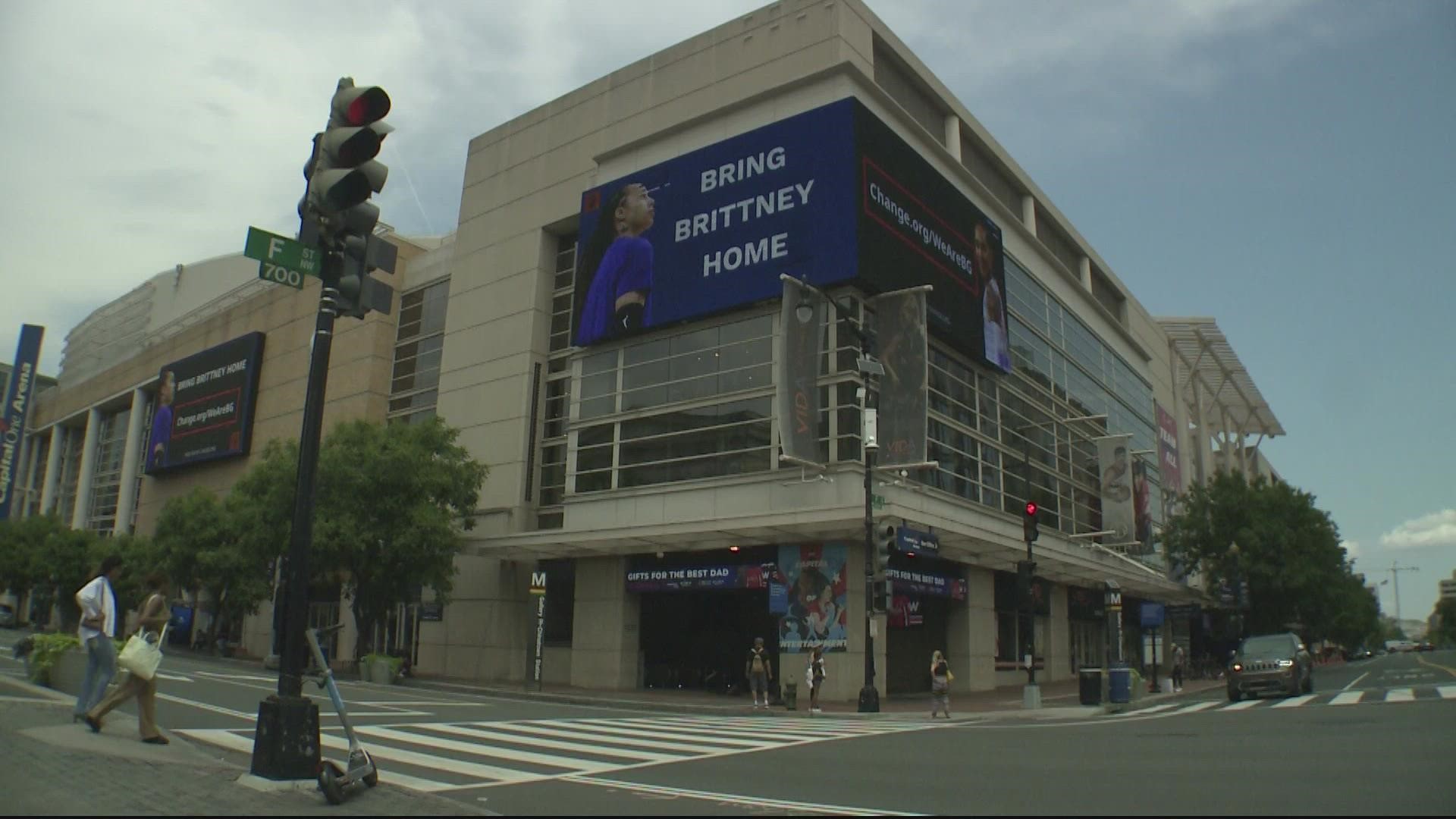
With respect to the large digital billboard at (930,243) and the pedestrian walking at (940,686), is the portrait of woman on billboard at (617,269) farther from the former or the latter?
the pedestrian walking at (940,686)

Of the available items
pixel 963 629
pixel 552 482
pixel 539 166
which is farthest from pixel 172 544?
pixel 963 629

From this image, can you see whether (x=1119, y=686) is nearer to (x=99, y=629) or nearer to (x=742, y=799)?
(x=742, y=799)

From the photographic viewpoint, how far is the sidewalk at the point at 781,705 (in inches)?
933

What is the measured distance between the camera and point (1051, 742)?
44.8ft

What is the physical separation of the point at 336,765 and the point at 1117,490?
40934 mm

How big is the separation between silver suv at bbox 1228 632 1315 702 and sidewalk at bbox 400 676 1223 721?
2.51 m

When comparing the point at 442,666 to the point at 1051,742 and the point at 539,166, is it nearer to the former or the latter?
the point at 539,166

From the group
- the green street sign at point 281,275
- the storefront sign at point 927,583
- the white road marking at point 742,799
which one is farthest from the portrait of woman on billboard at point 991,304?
the green street sign at point 281,275

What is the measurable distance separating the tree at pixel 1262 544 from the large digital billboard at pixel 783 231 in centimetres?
1896

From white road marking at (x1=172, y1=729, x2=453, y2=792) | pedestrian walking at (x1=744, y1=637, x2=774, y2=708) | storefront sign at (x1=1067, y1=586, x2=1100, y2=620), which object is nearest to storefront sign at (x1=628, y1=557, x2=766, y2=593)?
pedestrian walking at (x1=744, y1=637, x2=774, y2=708)

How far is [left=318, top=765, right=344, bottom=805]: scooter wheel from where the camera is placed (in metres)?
8.05

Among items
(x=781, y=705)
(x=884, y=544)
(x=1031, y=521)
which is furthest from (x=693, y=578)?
(x=1031, y=521)

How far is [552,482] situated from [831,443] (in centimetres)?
1267

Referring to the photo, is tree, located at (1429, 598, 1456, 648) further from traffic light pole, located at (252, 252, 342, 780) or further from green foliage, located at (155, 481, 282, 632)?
traffic light pole, located at (252, 252, 342, 780)
